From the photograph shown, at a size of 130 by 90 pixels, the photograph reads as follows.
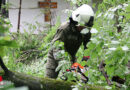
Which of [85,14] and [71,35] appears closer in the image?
[85,14]

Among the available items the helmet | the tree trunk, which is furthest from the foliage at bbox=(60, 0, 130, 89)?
the helmet

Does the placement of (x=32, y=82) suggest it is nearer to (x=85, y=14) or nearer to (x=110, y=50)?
(x=110, y=50)

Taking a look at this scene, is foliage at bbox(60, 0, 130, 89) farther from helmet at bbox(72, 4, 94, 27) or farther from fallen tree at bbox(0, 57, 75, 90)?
helmet at bbox(72, 4, 94, 27)

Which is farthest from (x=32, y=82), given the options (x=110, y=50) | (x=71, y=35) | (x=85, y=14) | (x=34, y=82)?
(x=71, y=35)

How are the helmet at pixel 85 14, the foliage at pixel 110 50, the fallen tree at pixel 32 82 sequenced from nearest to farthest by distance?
1. the fallen tree at pixel 32 82
2. the foliage at pixel 110 50
3. the helmet at pixel 85 14

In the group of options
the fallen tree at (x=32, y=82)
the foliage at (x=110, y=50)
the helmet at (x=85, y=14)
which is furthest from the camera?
the helmet at (x=85, y=14)

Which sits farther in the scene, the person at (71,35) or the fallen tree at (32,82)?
the person at (71,35)

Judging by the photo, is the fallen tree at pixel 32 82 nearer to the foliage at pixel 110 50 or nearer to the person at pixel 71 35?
the foliage at pixel 110 50

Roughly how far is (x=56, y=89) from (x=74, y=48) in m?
1.95

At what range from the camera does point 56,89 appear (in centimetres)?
190

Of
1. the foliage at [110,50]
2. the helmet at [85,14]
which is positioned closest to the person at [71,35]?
the helmet at [85,14]

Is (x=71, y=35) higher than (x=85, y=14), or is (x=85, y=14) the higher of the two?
(x=85, y=14)

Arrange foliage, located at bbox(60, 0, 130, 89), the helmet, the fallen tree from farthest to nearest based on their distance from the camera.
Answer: the helmet < foliage, located at bbox(60, 0, 130, 89) < the fallen tree

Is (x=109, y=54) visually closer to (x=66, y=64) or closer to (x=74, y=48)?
(x=66, y=64)
